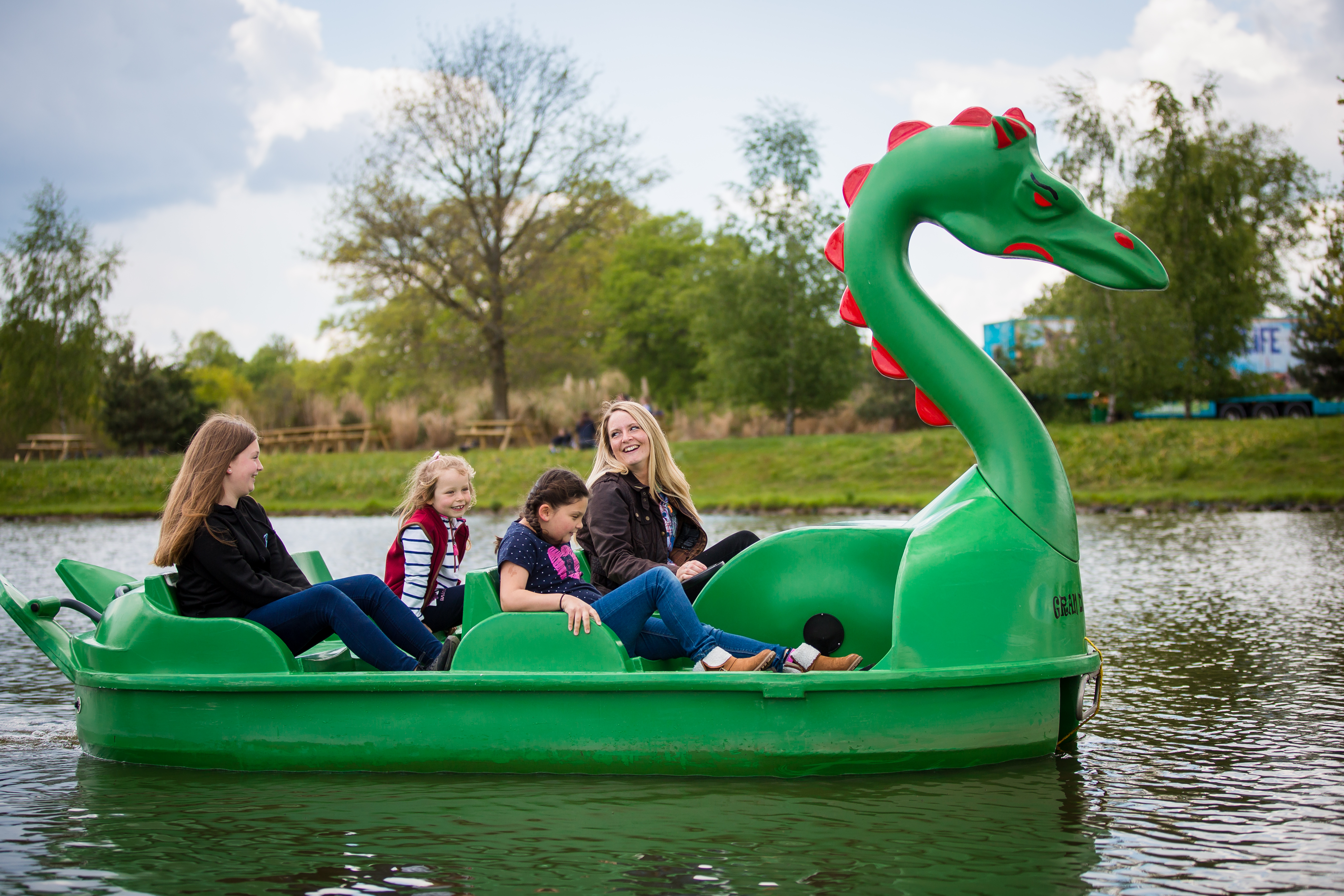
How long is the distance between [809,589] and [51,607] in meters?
3.45

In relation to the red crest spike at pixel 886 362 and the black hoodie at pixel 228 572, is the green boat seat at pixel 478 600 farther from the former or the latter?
the red crest spike at pixel 886 362

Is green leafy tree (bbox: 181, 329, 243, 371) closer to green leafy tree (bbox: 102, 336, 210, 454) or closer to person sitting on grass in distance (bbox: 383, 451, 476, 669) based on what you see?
green leafy tree (bbox: 102, 336, 210, 454)

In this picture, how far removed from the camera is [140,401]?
30281 mm

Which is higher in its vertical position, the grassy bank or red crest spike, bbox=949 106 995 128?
red crest spike, bbox=949 106 995 128

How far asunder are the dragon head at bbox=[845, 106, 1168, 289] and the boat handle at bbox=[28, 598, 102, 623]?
4.09 metres

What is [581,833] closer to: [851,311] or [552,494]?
[552,494]

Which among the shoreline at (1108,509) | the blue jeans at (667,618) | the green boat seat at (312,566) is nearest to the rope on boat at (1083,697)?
the blue jeans at (667,618)

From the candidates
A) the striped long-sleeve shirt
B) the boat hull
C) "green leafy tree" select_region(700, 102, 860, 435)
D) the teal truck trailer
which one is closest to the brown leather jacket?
the striped long-sleeve shirt

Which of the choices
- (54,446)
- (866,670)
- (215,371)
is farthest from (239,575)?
(215,371)

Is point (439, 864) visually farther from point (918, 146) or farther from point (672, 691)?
point (918, 146)

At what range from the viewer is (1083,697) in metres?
4.50

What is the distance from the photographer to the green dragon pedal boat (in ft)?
13.3

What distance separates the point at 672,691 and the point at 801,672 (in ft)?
1.71

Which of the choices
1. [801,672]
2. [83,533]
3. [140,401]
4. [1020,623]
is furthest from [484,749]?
[140,401]
